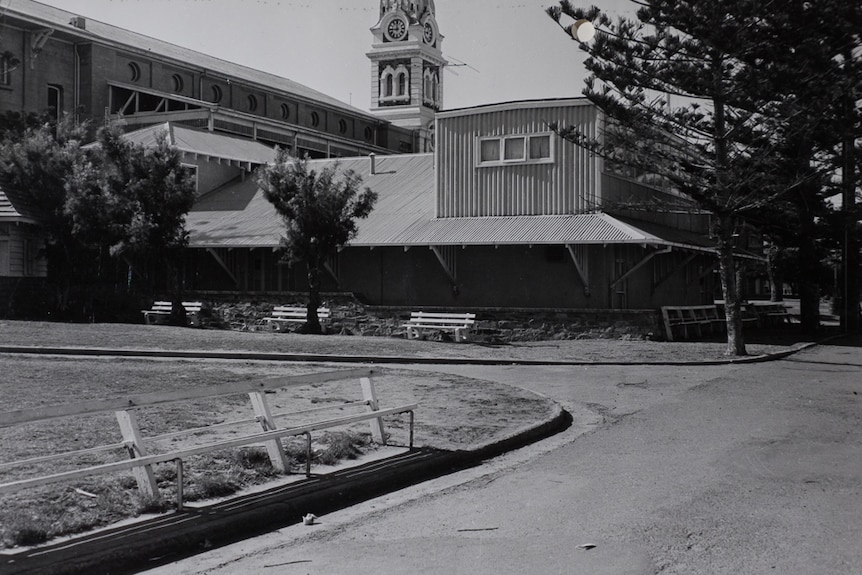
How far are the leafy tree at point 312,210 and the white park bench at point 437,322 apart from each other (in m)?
3.10

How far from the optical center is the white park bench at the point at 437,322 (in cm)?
2771

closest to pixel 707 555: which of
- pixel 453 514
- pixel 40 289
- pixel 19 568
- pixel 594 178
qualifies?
pixel 453 514

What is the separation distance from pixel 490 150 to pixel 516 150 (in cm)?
86

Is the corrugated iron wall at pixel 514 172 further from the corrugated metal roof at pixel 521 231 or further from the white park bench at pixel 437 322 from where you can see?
the white park bench at pixel 437 322

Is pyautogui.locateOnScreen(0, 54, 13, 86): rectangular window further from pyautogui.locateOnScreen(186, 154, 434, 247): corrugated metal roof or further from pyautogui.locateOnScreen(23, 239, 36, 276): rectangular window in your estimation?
pyautogui.locateOnScreen(23, 239, 36, 276): rectangular window

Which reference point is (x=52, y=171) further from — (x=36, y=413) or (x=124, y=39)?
(x=36, y=413)

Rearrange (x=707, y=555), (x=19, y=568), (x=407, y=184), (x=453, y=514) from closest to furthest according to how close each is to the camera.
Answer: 1. (x=19, y=568)
2. (x=707, y=555)
3. (x=453, y=514)
4. (x=407, y=184)

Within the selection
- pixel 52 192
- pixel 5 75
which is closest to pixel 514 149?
pixel 52 192

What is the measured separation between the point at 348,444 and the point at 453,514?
247 centimetres

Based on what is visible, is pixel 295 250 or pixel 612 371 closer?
pixel 612 371

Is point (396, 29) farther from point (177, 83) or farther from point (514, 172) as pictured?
point (514, 172)

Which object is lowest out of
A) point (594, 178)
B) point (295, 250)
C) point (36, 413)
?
point (36, 413)

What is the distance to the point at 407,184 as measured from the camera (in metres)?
35.2

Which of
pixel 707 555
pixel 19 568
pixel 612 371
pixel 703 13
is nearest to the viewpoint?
pixel 19 568
